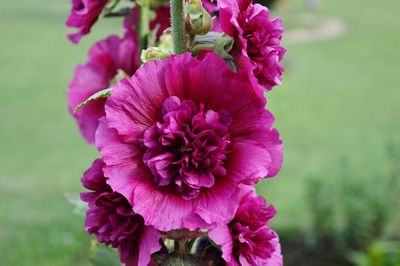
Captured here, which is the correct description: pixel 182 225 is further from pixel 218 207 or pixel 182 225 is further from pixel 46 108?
pixel 46 108

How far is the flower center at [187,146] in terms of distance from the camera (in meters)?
0.85

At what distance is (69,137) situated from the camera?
7.93 m

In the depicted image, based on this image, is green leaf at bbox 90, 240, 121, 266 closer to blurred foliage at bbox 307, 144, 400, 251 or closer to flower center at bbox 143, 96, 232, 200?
flower center at bbox 143, 96, 232, 200

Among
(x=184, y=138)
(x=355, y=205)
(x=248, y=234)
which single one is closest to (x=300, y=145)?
(x=355, y=205)

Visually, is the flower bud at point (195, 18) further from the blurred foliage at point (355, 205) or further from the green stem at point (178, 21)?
the blurred foliage at point (355, 205)

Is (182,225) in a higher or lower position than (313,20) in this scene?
lower

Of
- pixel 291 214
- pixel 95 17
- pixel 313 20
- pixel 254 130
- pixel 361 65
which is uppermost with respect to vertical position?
pixel 313 20

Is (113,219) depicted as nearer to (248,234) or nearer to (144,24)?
(248,234)

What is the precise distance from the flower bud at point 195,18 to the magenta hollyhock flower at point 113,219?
0.73 ft

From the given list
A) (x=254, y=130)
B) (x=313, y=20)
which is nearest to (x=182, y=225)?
(x=254, y=130)

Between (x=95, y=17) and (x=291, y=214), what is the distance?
4535 mm

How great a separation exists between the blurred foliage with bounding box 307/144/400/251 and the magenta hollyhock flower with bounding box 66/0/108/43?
3.31m

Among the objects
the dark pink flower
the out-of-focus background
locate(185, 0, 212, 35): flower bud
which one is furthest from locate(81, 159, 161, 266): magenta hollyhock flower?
the out-of-focus background

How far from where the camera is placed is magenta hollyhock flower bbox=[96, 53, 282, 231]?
843 mm
